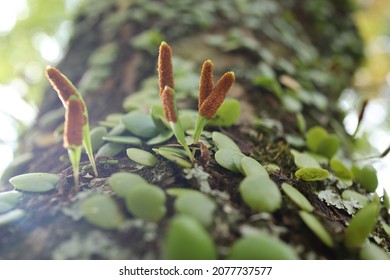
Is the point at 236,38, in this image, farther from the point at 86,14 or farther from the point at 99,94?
the point at 86,14

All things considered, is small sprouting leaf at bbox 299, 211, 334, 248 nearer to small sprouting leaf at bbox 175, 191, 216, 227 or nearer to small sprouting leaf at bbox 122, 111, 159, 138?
small sprouting leaf at bbox 175, 191, 216, 227

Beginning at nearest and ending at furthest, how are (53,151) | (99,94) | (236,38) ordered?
(53,151) < (99,94) < (236,38)

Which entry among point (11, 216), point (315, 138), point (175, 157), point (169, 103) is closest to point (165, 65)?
point (169, 103)

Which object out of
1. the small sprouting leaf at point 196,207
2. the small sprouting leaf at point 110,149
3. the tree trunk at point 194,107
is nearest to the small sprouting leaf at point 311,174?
the tree trunk at point 194,107

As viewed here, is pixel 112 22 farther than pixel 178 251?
Yes

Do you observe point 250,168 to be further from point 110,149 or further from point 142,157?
point 110,149
